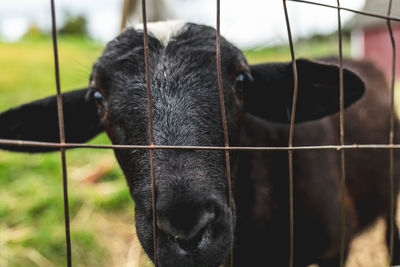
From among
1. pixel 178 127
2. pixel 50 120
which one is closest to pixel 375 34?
pixel 50 120

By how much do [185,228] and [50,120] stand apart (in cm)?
163

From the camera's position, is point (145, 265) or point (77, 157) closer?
point (145, 265)

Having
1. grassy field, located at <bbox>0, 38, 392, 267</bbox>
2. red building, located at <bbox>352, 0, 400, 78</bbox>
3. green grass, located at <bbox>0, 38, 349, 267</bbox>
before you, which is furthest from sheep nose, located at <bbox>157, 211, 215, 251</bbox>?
red building, located at <bbox>352, 0, 400, 78</bbox>

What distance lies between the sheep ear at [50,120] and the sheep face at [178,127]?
430 millimetres

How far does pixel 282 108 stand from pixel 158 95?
1.16 meters

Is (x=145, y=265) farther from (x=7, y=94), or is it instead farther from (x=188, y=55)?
(x=7, y=94)

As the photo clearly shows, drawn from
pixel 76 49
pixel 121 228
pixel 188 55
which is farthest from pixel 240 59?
pixel 76 49

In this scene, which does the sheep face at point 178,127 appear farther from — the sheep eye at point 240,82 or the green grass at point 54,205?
the green grass at point 54,205

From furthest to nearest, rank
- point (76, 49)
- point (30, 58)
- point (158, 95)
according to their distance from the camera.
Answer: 1. point (76, 49)
2. point (30, 58)
3. point (158, 95)

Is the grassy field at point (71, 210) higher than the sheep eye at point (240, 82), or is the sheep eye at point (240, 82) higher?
the sheep eye at point (240, 82)

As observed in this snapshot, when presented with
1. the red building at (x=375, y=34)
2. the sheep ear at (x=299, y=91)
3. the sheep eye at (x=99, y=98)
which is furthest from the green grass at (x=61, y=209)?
the red building at (x=375, y=34)

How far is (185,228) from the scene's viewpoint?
1463 mm

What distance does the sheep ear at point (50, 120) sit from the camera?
8.21ft

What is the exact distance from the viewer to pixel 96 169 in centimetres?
551
